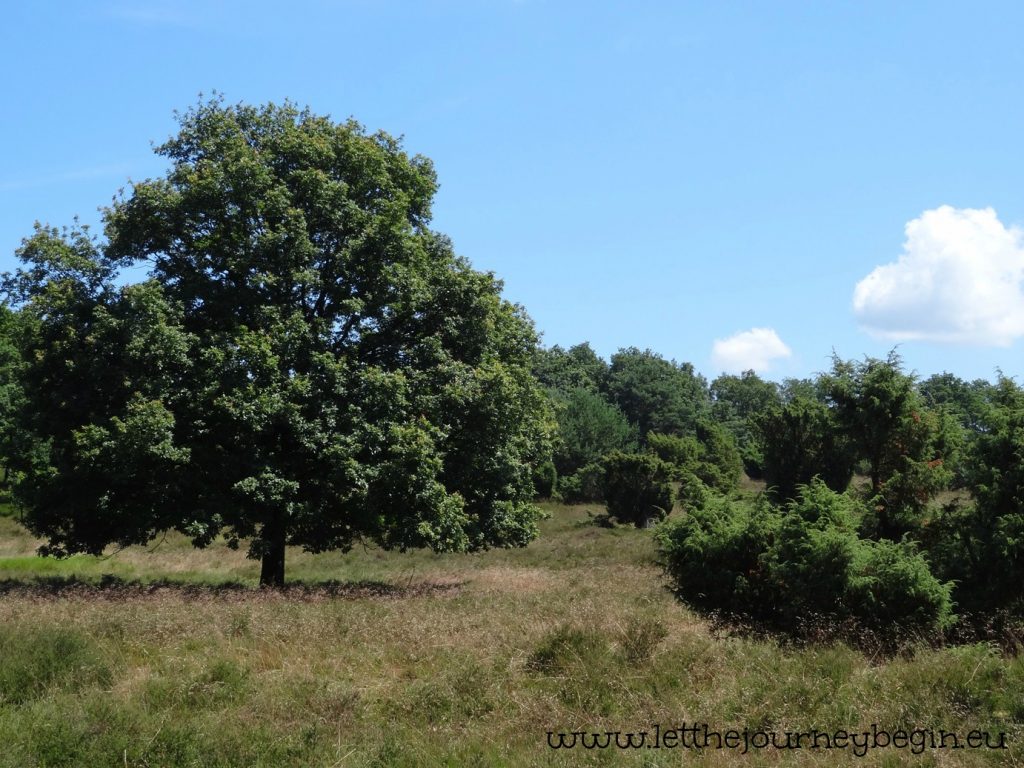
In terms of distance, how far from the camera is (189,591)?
18734 millimetres

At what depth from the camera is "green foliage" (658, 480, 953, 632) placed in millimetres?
11562

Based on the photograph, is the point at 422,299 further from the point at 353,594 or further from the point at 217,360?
the point at 353,594

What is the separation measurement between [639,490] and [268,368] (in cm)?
3534

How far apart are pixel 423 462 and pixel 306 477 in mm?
3143

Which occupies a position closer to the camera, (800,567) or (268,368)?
(800,567)

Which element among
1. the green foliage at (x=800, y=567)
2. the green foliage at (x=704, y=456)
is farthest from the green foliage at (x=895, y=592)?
the green foliage at (x=704, y=456)

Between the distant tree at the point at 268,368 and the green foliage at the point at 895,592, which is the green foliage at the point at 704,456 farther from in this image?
the green foliage at the point at 895,592

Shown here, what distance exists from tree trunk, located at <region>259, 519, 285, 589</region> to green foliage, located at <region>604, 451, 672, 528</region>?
104ft

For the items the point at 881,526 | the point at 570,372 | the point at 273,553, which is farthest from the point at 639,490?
the point at 570,372

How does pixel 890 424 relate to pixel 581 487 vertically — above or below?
above

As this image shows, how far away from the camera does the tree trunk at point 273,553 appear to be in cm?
2100

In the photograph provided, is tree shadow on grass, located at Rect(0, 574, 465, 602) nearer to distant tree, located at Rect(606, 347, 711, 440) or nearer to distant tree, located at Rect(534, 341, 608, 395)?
distant tree, located at Rect(534, 341, 608, 395)

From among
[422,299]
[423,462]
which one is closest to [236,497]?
[423,462]

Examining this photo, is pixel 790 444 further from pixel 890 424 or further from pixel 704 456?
pixel 704 456
